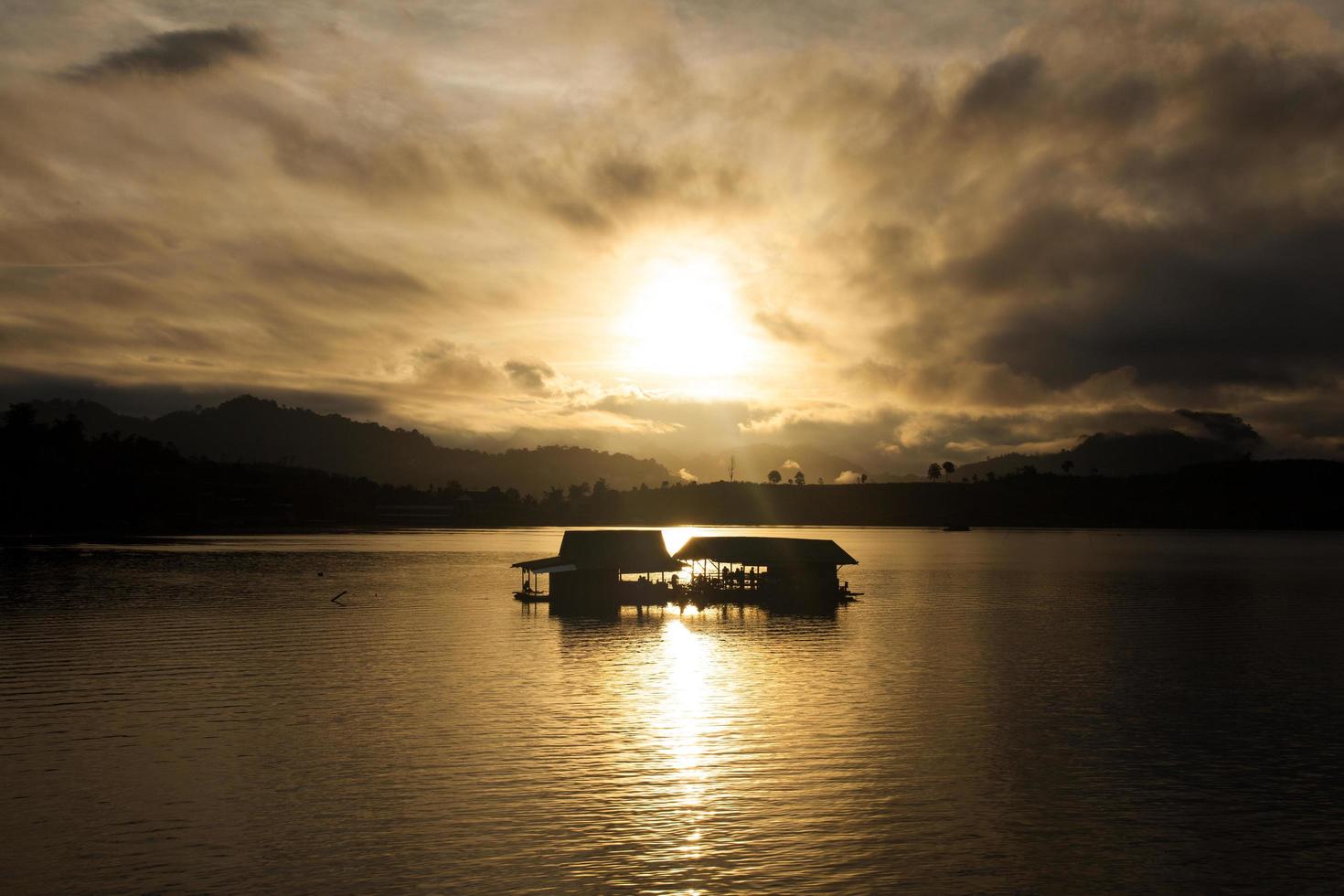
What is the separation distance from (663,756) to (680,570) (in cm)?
5464

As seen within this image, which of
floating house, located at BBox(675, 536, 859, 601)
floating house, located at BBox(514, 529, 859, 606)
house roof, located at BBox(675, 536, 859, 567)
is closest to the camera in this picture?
floating house, located at BBox(514, 529, 859, 606)

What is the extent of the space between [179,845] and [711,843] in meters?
13.6

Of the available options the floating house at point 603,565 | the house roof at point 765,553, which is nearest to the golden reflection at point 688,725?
the floating house at point 603,565

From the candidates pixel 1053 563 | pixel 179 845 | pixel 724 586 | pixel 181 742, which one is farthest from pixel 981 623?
pixel 1053 563

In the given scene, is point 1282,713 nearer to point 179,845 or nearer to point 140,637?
point 179,845

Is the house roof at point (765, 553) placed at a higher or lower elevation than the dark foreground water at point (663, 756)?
higher

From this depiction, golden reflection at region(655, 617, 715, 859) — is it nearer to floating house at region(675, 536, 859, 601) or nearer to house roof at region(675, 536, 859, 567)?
house roof at region(675, 536, 859, 567)

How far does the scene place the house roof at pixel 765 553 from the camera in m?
91.5

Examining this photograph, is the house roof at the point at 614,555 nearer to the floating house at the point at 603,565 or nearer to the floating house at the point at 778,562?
the floating house at the point at 603,565

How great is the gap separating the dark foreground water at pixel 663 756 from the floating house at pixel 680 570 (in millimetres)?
10879

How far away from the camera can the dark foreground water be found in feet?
79.2

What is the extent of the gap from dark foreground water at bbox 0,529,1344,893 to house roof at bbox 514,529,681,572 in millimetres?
10468

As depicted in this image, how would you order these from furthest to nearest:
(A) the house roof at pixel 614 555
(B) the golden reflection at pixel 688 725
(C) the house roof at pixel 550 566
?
(C) the house roof at pixel 550 566, (A) the house roof at pixel 614 555, (B) the golden reflection at pixel 688 725

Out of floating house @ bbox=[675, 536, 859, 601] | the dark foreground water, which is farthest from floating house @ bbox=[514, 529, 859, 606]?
the dark foreground water
